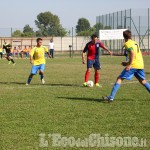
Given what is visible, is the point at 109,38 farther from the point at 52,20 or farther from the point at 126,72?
the point at 52,20

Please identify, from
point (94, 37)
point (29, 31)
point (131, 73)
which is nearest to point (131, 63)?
point (131, 73)

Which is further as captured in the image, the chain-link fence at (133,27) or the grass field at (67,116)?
the chain-link fence at (133,27)

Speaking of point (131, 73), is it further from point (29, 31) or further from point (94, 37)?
point (29, 31)

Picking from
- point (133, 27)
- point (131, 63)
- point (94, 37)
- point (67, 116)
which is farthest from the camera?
point (133, 27)

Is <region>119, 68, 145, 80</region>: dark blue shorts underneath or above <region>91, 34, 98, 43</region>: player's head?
underneath

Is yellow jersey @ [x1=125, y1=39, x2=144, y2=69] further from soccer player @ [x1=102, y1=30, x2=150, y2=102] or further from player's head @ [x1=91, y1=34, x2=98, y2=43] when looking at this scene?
player's head @ [x1=91, y1=34, x2=98, y2=43]

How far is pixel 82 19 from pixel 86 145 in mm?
127227

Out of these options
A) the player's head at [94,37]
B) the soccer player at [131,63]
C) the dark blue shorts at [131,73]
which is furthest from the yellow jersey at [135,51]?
the player's head at [94,37]

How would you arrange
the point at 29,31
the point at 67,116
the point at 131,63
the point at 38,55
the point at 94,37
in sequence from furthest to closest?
the point at 29,31
the point at 38,55
the point at 94,37
the point at 131,63
the point at 67,116

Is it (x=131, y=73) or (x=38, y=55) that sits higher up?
(x=38, y=55)

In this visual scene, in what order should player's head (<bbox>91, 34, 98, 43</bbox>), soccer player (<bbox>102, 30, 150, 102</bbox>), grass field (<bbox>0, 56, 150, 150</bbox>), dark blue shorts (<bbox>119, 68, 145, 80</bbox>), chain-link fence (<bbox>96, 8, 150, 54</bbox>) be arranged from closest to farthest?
grass field (<bbox>0, 56, 150, 150</bbox>) → soccer player (<bbox>102, 30, 150, 102</bbox>) → dark blue shorts (<bbox>119, 68, 145, 80</bbox>) → player's head (<bbox>91, 34, 98, 43</bbox>) → chain-link fence (<bbox>96, 8, 150, 54</bbox>)

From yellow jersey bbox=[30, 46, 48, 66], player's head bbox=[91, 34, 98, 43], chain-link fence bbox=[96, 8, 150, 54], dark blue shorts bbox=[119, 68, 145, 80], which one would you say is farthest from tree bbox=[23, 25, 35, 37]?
dark blue shorts bbox=[119, 68, 145, 80]

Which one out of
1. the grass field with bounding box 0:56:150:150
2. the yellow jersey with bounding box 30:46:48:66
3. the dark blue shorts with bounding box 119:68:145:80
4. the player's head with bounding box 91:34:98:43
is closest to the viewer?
the grass field with bounding box 0:56:150:150

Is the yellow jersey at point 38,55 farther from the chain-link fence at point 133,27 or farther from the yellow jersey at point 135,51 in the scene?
the chain-link fence at point 133,27
